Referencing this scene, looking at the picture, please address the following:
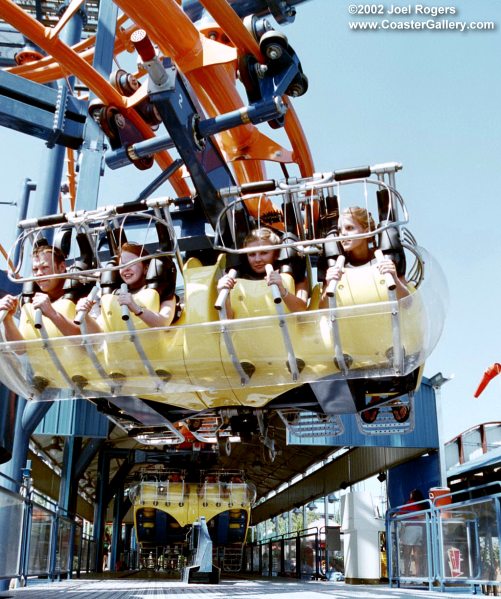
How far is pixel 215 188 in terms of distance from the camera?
5652 millimetres

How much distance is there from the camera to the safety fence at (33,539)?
5.98 metres

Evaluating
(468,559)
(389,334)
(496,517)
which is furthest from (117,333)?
(468,559)

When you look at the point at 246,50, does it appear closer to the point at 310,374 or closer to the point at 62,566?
the point at 310,374

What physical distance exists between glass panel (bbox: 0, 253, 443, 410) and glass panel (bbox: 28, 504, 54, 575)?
13.4 feet

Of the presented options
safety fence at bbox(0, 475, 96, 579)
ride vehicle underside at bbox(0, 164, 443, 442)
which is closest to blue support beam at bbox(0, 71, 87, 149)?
ride vehicle underside at bbox(0, 164, 443, 442)

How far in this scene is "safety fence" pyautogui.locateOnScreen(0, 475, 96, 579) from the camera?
236 inches

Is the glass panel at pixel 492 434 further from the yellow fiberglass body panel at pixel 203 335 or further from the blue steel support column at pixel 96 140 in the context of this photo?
the yellow fiberglass body panel at pixel 203 335

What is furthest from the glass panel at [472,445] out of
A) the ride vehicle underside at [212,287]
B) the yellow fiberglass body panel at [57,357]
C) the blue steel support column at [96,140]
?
the yellow fiberglass body panel at [57,357]

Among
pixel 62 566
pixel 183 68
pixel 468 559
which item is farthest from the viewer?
pixel 62 566

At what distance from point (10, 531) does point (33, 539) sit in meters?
2.14

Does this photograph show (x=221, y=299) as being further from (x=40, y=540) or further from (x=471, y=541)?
Result: (x=40, y=540)

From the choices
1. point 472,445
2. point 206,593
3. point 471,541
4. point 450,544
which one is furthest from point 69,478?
point 471,541

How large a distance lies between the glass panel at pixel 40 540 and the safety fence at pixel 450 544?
16.0 feet

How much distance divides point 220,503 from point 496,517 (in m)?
8.62
